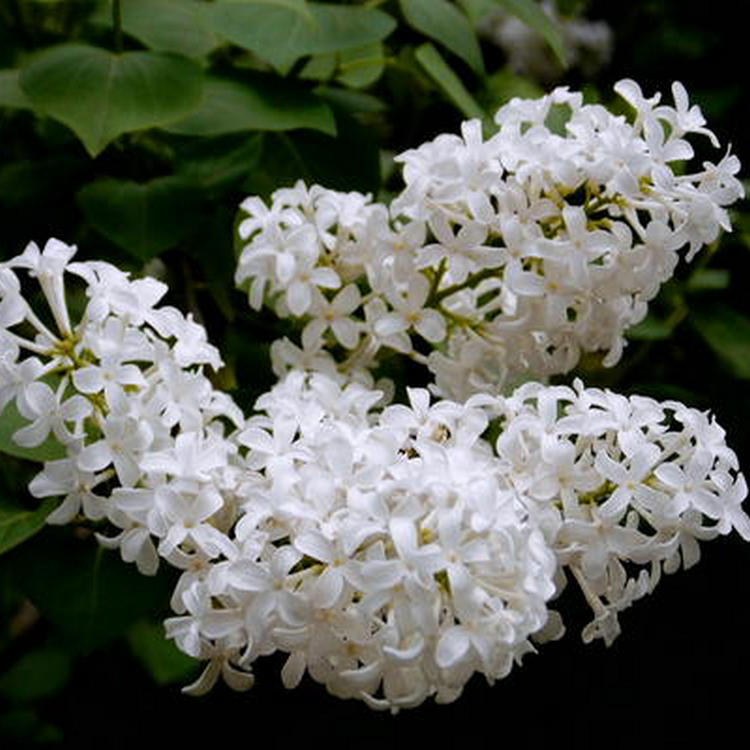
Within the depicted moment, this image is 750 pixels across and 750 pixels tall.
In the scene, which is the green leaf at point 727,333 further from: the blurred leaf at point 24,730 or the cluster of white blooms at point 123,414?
the blurred leaf at point 24,730

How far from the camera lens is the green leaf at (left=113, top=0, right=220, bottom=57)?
1448mm

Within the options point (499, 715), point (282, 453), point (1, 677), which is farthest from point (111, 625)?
point (1, 677)

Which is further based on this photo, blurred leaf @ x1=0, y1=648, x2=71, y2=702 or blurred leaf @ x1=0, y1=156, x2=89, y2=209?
blurred leaf @ x1=0, y1=648, x2=71, y2=702

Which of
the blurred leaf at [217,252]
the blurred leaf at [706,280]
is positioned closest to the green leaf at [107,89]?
the blurred leaf at [217,252]

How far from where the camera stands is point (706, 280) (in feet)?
5.56

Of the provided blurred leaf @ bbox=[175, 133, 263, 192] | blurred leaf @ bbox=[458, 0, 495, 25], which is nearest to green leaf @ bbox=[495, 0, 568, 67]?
blurred leaf @ bbox=[458, 0, 495, 25]

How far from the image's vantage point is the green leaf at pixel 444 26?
4.72ft

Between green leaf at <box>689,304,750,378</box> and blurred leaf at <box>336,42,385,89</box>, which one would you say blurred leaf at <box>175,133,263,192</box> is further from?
green leaf at <box>689,304,750,378</box>

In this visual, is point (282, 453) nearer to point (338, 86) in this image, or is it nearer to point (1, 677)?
point (338, 86)

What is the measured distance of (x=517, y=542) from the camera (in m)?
0.89

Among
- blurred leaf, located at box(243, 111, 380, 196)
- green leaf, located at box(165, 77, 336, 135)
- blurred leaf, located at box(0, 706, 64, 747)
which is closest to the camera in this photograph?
green leaf, located at box(165, 77, 336, 135)

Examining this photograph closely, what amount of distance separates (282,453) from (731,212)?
961 millimetres

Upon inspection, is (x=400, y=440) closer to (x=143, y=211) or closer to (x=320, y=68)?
(x=143, y=211)

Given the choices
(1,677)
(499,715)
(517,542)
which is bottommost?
(1,677)
